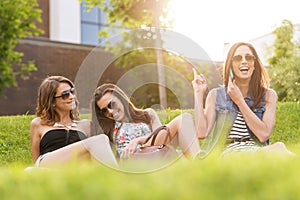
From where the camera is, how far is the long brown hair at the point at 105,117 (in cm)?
397

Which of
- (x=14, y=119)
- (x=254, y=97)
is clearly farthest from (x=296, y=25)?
(x=254, y=97)

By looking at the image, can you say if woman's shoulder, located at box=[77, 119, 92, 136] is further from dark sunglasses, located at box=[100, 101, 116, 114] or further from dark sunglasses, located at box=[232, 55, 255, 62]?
dark sunglasses, located at box=[232, 55, 255, 62]

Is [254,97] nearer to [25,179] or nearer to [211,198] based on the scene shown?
[25,179]

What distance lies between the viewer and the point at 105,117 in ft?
13.1

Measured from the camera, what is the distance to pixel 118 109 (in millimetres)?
4062

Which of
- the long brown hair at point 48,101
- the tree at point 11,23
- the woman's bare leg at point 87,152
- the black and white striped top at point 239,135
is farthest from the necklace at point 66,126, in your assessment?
the tree at point 11,23

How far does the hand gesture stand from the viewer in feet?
12.2

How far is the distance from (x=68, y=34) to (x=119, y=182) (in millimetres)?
16096

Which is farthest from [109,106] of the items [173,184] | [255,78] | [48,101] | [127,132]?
[173,184]

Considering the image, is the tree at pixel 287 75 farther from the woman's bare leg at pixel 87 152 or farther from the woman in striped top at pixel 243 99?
the woman's bare leg at pixel 87 152

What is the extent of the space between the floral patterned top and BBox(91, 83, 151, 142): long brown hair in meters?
0.05

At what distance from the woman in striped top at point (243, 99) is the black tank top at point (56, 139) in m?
1.00

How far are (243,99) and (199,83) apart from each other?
34 centimetres

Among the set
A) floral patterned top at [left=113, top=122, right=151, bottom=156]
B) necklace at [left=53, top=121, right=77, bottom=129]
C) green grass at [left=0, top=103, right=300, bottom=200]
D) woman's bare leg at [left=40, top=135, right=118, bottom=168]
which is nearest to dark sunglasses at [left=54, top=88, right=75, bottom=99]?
necklace at [left=53, top=121, right=77, bottom=129]
